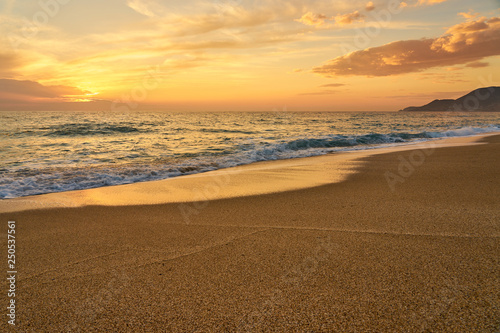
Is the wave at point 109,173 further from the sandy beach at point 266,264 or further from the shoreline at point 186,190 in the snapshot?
the sandy beach at point 266,264

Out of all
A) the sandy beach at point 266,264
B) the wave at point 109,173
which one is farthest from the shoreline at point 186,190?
the wave at point 109,173

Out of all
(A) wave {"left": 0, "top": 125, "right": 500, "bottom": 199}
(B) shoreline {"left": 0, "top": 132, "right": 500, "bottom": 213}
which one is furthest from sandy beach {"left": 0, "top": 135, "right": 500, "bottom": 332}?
(A) wave {"left": 0, "top": 125, "right": 500, "bottom": 199}

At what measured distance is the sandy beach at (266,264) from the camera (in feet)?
7.57

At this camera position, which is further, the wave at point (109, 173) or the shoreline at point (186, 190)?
the wave at point (109, 173)

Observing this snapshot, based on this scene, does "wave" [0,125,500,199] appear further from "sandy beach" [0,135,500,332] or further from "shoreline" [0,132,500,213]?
"sandy beach" [0,135,500,332]

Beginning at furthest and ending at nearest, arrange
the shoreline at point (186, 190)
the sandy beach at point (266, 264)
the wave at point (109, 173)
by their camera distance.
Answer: the wave at point (109, 173) → the shoreline at point (186, 190) → the sandy beach at point (266, 264)

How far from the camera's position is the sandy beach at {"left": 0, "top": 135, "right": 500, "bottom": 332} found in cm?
231

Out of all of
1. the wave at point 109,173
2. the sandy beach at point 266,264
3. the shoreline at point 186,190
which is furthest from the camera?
the wave at point 109,173

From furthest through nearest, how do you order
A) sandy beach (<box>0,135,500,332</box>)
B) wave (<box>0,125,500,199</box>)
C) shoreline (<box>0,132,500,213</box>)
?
wave (<box>0,125,500,199</box>) < shoreline (<box>0,132,500,213</box>) < sandy beach (<box>0,135,500,332</box>)

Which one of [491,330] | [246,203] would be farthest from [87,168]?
[491,330]

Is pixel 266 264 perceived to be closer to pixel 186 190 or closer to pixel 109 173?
Answer: pixel 186 190

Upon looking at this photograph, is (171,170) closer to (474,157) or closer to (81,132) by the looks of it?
(474,157)

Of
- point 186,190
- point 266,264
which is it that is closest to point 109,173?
point 186,190

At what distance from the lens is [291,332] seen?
7.00ft
